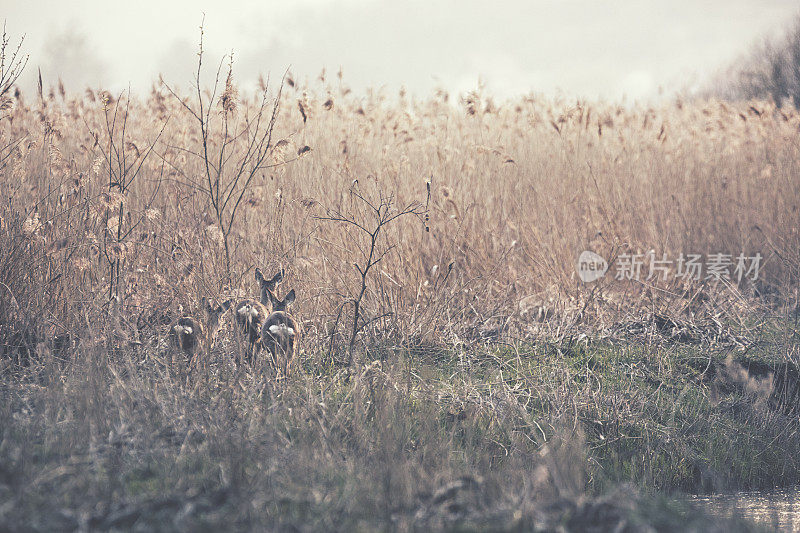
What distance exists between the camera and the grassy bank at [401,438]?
2.05 m

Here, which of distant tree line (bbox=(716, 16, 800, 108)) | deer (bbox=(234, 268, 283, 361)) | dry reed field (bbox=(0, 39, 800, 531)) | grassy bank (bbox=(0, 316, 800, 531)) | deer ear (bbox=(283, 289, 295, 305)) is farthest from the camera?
distant tree line (bbox=(716, 16, 800, 108))

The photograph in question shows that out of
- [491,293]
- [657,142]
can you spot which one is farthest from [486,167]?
[657,142]

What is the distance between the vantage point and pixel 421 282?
16.6 ft

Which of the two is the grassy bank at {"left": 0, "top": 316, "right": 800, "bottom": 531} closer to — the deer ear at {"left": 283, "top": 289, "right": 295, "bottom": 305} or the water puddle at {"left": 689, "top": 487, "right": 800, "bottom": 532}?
the water puddle at {"left": 689, "top": 487, "right": 800, "bottom": 532}

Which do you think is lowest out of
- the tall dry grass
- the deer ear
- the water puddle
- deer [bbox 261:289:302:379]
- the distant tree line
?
the water puddle

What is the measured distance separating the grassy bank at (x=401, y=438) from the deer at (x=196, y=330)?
11 centimetres

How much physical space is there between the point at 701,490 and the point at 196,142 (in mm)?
4780

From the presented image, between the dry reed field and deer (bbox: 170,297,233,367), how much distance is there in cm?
10

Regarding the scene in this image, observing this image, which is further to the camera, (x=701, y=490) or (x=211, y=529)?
(x=701, y=490)

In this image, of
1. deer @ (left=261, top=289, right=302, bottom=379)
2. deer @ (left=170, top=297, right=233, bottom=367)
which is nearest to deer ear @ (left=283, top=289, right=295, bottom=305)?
deer @ (left=261, top=289, right=302, bottom=379)

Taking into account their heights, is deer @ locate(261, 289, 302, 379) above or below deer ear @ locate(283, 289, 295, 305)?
below

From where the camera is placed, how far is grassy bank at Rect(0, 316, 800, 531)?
6.73 feet

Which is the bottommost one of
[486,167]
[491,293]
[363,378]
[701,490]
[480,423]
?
[701,490]

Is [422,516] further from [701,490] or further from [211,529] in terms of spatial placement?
[701,490]
